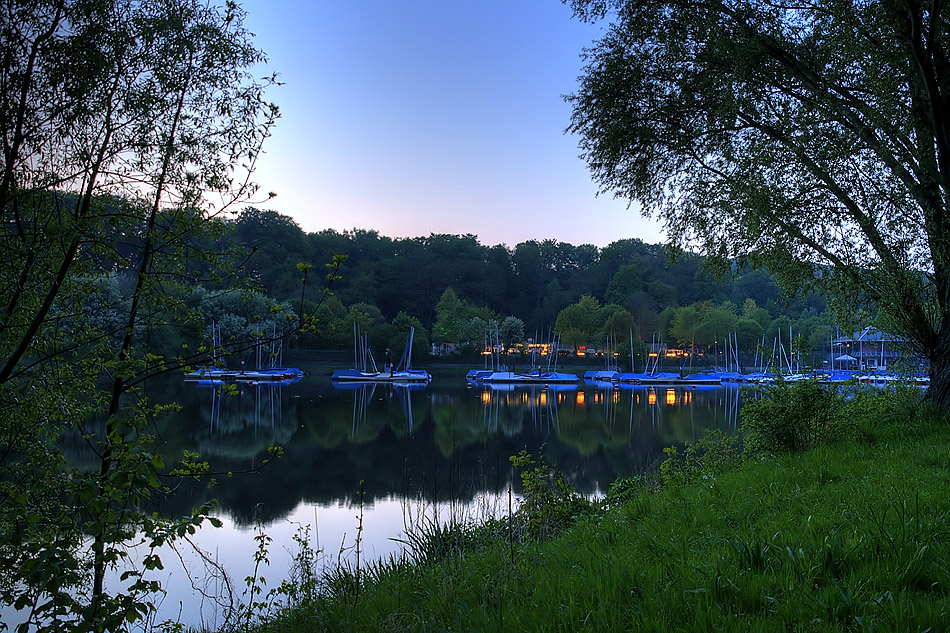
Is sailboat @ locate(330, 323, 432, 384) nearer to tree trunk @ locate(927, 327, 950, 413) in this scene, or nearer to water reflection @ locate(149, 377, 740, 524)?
water reflection @ locate(149, 377, 740, 524)

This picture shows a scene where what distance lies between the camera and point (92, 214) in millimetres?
3760

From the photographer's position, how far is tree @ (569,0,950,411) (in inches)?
310

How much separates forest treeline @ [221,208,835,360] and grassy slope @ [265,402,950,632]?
187 ft

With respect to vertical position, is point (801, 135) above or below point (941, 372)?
above

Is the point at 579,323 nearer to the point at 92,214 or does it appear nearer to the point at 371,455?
the point at 371,455

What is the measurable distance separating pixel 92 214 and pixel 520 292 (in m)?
94.4

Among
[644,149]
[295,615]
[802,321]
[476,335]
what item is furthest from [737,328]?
[295,615]

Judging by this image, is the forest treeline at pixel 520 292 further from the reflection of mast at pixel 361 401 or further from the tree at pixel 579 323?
the reflection of mast at pixel 361 401

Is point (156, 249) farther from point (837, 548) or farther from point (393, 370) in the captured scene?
point (393, 370)

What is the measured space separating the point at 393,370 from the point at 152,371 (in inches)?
2407

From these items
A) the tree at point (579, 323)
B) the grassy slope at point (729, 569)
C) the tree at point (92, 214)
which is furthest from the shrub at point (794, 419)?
the tree at point (579, 323)

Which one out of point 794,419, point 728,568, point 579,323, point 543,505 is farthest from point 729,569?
point 579,323

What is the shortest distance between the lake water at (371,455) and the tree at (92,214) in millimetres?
704

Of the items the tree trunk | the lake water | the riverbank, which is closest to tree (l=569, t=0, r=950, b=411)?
the tree trunk
